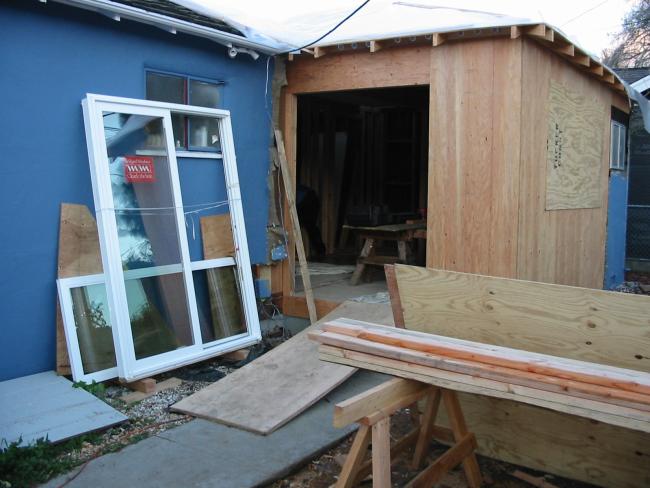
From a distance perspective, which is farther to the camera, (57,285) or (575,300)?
(57,285)

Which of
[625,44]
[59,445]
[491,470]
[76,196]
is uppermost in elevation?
[625,44]

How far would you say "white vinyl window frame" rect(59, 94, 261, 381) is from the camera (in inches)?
194

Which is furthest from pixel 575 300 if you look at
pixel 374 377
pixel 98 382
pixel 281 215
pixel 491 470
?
pixel 281 215

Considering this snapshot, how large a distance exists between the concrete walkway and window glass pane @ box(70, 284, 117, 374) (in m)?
1.06

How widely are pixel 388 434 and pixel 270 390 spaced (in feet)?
6.87

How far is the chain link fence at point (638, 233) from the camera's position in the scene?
1220cm

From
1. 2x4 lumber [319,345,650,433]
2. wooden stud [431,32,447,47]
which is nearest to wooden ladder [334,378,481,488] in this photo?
2x4 lumber [319,345,650,433]

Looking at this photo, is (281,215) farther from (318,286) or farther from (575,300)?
(575,300)

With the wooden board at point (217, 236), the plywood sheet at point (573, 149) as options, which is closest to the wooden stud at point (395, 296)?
the wooden board at point (217, 236)

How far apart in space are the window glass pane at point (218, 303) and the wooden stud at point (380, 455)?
10.1 feet

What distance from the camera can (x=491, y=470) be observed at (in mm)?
3889

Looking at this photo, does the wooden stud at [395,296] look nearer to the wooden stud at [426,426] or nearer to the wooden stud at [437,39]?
the wooden stud at [426,426]

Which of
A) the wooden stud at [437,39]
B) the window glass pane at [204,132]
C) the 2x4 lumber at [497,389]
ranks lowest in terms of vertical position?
the 2x4 lumber at [497,389]

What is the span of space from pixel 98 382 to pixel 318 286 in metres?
3.22
